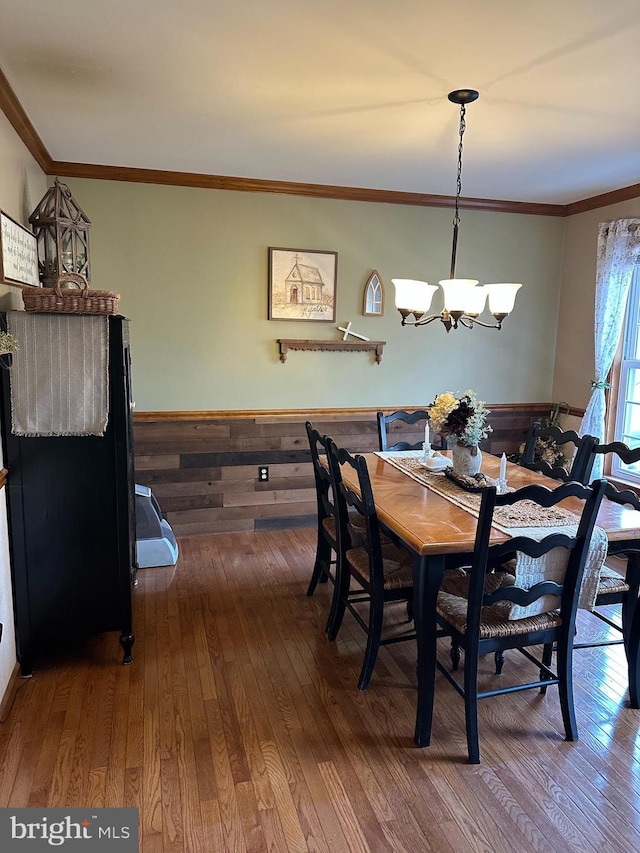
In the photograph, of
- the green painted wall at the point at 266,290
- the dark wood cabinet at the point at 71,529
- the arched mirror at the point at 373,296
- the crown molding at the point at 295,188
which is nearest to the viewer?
the dark wood cabinet at the point at 71,529

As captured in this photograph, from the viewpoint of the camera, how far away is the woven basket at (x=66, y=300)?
7.32 ft

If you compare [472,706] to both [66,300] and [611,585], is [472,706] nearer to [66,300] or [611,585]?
[611,585]

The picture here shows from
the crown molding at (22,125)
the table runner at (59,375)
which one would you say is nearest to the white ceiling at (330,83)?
the crown molding at (22,125)

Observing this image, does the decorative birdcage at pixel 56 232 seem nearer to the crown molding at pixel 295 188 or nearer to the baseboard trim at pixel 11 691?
the crown molding at pixel 295 188

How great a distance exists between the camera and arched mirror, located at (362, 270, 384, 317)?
13.9ft

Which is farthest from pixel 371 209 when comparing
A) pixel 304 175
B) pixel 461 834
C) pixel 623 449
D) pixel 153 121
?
pixel 461 834

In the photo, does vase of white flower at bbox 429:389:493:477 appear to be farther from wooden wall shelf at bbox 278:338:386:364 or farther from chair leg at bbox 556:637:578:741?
wooden wall shelf at bbox 278:338:386:364

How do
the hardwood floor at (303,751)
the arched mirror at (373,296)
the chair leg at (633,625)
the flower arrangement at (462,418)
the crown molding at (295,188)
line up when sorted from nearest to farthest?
the hardwood floor at (303,751)
the chair leg at (633,625)
the flower arrangement at (462,418)
the crown molding at (295,188)
the arched mirror at (373,296)

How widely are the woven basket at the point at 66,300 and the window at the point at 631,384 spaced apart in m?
3.50

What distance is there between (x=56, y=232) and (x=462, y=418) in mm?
2131

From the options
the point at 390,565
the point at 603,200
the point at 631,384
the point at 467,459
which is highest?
the point at 603,200

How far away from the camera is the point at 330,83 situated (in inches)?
92.8

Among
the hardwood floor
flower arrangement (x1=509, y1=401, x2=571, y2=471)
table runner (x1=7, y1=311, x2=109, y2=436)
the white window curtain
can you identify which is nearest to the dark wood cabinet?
table runner (x1=7, y1=311, x2=109, y2=436)

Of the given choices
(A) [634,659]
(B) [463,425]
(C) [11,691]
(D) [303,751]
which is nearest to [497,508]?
(B) [463,425]
